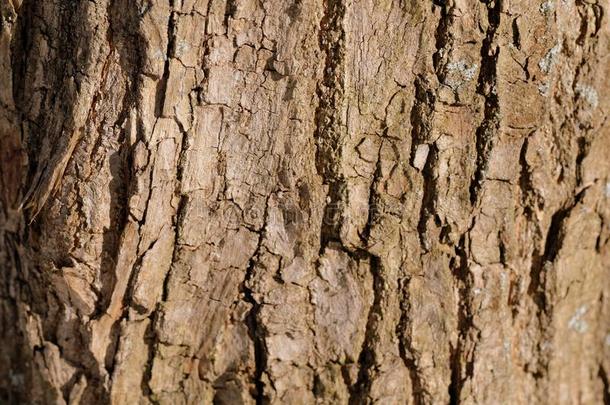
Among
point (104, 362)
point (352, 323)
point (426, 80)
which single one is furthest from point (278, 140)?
point (104, 362)

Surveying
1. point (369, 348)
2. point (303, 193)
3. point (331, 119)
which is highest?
point (331, 119)

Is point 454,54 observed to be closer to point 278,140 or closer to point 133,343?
point 278,140

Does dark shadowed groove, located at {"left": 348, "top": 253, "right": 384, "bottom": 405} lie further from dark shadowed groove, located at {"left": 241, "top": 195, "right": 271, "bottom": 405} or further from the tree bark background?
dark shadowed groove, located at {"left": 241, "top": 195, "right": 271, "bottom": 405}

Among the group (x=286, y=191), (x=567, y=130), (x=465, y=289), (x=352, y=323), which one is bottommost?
(x=352, y=323)

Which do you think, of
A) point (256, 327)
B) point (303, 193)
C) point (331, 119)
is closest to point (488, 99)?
point (331, 119)

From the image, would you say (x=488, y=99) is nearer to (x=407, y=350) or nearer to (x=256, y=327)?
(x=407, y=350)

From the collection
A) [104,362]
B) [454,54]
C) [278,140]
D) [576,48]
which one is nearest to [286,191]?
[278,140]

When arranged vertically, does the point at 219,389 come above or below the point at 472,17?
below

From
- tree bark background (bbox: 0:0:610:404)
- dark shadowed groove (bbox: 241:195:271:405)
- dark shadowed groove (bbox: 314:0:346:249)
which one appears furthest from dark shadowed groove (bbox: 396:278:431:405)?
dark shadowed groove (bbox: 241:195:271:405)

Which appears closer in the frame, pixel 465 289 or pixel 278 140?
pixel 278 140
